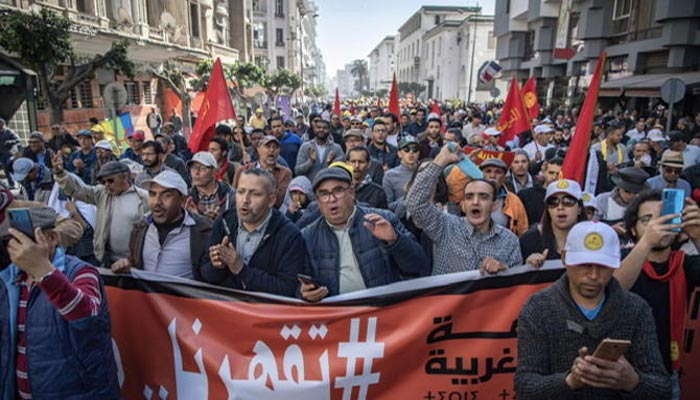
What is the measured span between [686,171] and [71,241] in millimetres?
7139

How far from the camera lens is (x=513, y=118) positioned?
914 centimetres

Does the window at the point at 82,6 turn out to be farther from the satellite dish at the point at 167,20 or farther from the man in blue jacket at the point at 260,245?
the man in blue jacket at the point at 260,245

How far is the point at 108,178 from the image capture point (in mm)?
4273

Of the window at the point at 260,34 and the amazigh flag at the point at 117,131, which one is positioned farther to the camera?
the window at the point at 260,34

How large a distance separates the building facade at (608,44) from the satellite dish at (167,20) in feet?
65.3

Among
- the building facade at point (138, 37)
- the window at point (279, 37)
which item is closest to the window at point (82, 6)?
the building facade at point (138, 37)

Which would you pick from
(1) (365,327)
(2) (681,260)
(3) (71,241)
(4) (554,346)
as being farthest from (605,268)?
(3) (71,241)

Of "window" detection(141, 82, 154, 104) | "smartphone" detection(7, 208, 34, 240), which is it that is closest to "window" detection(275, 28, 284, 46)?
"window" detection(141, 82, 154, 104)

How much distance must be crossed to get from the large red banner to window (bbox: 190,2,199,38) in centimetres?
3229

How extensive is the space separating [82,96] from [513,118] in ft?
56.9

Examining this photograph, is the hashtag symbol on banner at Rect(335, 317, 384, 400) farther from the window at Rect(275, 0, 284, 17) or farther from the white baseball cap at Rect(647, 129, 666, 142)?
the window at Rect(275, 0, 284, 17)

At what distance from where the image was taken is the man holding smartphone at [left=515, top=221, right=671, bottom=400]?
6.71ft

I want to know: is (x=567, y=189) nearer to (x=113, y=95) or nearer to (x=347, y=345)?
(x=347, y=345)

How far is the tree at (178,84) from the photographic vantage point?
16.9m
